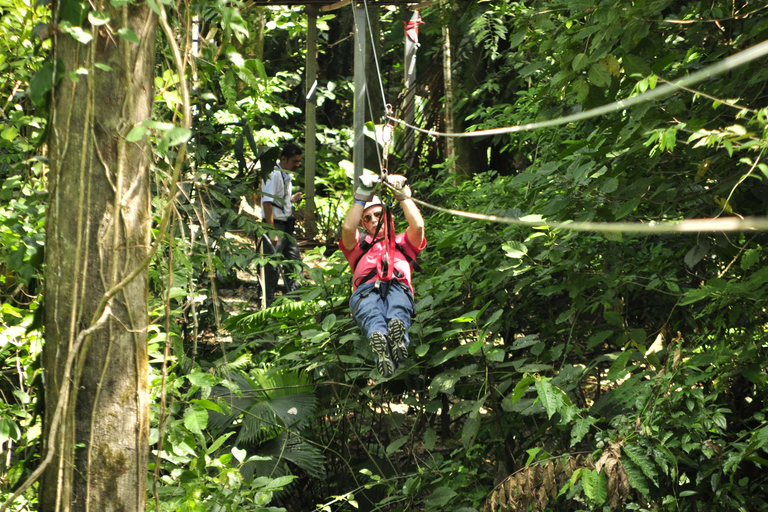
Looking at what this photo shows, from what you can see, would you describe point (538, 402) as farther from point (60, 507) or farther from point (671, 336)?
point (60, 507)

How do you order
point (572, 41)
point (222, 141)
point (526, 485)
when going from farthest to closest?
point (222, 141), point (572, 41), point (526, 485)

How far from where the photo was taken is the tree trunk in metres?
2.00

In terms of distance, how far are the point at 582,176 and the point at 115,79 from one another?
208 centimetres

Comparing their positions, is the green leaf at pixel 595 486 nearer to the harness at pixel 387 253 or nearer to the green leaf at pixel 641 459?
the green leaf at pixel 641 459

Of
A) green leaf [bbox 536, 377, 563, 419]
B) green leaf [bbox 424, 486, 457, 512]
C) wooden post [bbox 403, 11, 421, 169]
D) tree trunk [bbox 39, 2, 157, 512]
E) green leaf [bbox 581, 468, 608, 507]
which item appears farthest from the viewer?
wooden post [bbox 403, 11, 421, 169]

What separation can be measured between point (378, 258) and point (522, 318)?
2.99 feet

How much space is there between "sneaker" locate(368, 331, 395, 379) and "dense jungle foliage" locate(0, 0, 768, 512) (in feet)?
0.50

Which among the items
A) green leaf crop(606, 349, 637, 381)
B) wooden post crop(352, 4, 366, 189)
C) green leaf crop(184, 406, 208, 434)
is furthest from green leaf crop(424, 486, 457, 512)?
wooden post crop(352, 4, 366, 189)

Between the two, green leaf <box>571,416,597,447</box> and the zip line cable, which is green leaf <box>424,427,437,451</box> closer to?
green leaf <box>571,416,597,447</box>

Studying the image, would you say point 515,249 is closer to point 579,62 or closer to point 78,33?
point 579,62

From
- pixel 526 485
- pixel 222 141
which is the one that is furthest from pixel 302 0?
pixel 526 485

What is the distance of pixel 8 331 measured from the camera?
2.46 metres

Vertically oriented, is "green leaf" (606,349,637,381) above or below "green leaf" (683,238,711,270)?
below

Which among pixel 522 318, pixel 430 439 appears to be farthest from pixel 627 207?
pixel 430 439
